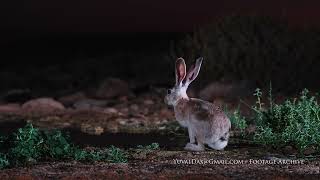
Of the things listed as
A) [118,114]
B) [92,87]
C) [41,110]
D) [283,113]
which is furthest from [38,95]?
[283,113]

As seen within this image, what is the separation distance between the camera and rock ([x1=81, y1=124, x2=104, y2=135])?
12.1 metres

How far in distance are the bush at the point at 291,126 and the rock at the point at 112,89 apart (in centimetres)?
772

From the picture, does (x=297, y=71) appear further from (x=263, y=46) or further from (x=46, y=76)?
(x=46, y=76)

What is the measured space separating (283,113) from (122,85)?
28.5ft

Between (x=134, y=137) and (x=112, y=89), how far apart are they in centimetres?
696

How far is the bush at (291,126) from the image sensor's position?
364 inches

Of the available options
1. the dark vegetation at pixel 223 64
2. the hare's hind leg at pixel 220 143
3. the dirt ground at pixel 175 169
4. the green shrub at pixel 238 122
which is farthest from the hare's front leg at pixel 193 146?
the dark vegetation at pixel 223 64

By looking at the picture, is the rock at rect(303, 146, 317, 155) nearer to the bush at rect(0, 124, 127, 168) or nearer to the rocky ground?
Answer: the rocky ground

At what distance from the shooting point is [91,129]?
1244 centimetres

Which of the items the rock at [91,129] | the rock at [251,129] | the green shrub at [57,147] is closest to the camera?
the green shrub at [57,147]

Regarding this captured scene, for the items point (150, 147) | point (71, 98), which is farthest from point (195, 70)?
point (71, 98)

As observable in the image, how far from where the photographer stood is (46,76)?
22484 millimetres

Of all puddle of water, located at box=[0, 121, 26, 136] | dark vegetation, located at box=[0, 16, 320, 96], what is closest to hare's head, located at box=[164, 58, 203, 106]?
puddle of water, located at box=[0, 121, 26, 136]

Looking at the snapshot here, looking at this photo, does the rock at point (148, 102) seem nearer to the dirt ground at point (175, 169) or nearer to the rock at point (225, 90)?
the rock at point (225, 90)
